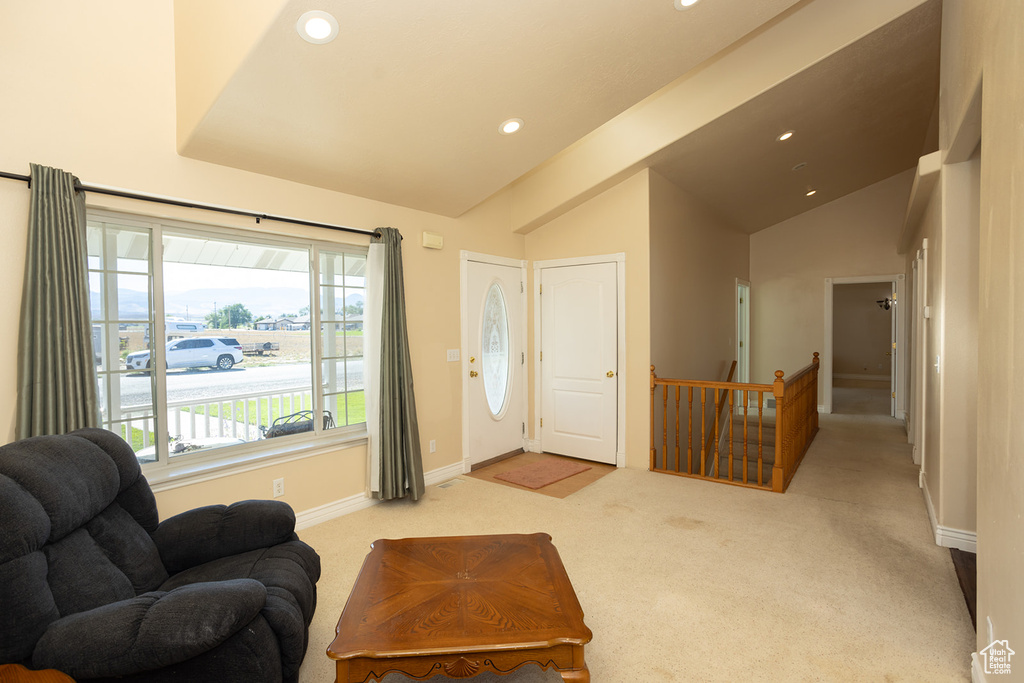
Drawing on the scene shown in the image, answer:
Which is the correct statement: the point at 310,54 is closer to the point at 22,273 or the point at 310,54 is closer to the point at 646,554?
the point at 22,273

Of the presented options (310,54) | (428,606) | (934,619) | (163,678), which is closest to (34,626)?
(163,678)

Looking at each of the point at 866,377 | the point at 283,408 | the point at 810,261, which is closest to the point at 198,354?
the point at 283,408

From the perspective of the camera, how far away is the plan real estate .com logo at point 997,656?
5.18ft

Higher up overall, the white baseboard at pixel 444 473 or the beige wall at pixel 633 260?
the beige wall at pixel 633 260

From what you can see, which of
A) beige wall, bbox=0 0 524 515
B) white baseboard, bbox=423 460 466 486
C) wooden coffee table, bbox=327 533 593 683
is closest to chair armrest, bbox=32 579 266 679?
wooden coffee table, bbox=327 533 593 683

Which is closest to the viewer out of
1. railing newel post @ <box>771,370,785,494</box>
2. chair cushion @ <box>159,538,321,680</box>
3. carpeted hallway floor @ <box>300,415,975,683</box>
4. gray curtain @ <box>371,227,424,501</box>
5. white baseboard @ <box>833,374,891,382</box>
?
chair cushion @ <box>159,538,321,680</box>

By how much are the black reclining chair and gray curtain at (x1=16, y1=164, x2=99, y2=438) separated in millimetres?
553

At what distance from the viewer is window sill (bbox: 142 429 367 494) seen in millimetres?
2883

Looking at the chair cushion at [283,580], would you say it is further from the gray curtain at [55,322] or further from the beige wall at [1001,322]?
the beige wall at [1001,322]

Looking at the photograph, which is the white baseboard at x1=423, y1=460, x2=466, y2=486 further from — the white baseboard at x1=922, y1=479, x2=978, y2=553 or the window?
the white baseboard at x1=922, y1=479, x2=978, y2=553

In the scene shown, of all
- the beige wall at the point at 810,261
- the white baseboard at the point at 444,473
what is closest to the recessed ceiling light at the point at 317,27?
the white baseboard at the point at 444,473

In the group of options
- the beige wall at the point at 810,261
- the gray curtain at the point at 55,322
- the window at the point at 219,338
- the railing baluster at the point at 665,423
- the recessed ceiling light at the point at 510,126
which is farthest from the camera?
the beige wall at the point at 810,261

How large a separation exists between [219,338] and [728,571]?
3.41 meters

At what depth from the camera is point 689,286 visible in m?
5.65
